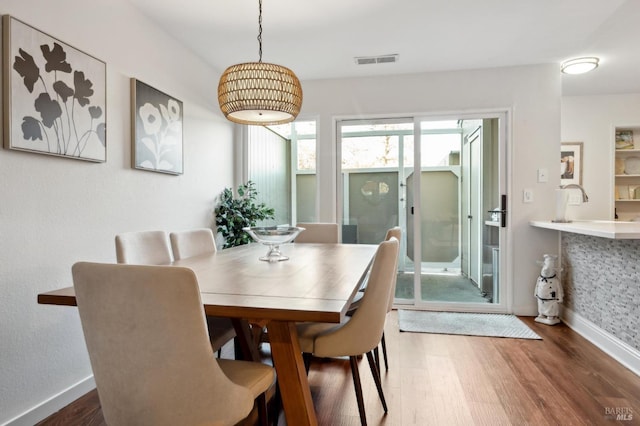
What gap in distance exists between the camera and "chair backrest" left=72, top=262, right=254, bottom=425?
0.93 meters

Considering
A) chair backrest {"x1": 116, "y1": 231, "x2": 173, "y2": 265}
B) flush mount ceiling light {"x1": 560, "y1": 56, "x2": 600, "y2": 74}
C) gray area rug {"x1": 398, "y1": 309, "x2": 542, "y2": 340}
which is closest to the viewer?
chair backrest {"x1": 116, "y1": 231, "x2": 173, "y2": 265}

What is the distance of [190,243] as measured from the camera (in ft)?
7.76

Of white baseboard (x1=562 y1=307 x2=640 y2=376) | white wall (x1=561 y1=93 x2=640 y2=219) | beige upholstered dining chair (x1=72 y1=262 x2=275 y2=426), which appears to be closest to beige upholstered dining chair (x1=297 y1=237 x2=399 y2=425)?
beige upholstered dining chair (x1=72 y1=262 x2=275 y2=426)

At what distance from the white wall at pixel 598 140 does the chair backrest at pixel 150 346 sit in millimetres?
4852

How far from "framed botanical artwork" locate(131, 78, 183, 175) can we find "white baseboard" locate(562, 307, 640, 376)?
348 cm

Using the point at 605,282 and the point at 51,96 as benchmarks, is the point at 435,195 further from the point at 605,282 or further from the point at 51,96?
the point at 51,96

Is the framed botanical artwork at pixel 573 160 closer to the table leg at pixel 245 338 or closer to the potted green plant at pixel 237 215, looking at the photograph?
the potted green plant at pixel 237 215

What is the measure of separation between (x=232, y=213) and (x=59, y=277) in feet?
6.06

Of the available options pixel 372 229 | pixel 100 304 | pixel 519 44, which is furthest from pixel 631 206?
pixel 100 304

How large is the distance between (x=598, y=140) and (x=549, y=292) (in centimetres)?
243

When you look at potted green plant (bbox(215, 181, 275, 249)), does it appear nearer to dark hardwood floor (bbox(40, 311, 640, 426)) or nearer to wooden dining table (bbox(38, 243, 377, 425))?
dark hardwood floor (bbox(40, 311, 640, 426))

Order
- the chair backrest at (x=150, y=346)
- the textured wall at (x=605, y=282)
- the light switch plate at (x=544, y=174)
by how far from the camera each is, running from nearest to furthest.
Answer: the chair backrest at (x=150, y=346) < the textured wall at (x=605, y=282) < the light switch plate at (x=544, y=174)

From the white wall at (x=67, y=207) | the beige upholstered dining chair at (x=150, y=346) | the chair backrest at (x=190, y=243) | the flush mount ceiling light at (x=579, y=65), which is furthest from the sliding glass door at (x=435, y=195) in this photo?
the beige upholstered dining chair at (x=150, y=346)

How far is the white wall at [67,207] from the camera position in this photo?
1.74 m
